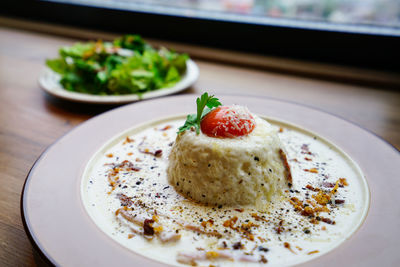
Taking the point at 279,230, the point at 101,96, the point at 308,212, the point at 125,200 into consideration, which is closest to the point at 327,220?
the point at 308,212

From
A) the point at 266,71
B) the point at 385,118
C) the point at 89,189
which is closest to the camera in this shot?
the point at 89,189

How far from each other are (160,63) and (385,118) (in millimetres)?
1511

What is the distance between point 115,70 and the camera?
2377mm

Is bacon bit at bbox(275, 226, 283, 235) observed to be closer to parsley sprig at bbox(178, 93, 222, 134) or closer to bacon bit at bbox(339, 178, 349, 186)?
bacon bit at bbox(339, 178, 349, 186)

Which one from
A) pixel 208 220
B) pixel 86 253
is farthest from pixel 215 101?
pixel 86 253

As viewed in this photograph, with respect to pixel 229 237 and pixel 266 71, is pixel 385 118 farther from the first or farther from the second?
pixel 229 237

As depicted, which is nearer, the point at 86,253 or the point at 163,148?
the point at 86,253

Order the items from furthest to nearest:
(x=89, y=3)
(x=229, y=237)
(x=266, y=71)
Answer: (x=89, y=3) → (x=266, y=71) → (x=229, y=237)

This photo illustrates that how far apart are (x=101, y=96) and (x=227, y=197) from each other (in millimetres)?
1186

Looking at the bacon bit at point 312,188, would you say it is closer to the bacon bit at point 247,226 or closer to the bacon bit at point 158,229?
the bacon bit at point 247,226

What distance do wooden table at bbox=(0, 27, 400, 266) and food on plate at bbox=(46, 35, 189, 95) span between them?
147mm

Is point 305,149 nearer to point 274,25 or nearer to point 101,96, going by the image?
point 101,96

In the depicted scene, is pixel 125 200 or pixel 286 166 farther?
pixel 286 166

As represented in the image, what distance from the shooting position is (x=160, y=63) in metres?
2.48
